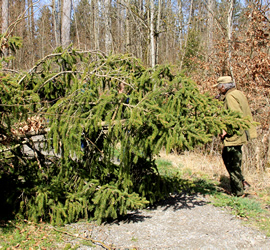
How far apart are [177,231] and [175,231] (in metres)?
0.03

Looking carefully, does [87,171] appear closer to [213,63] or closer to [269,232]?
[269,232]

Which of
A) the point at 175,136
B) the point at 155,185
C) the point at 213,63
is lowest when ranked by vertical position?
the point at 155,185

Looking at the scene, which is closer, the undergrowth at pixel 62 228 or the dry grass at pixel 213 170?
the undergrowth at pixel 62 228

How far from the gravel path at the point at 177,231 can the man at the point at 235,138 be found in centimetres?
69

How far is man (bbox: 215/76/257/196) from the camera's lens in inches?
187

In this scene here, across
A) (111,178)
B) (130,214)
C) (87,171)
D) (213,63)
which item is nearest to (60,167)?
(87,171)

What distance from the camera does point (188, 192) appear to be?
5238mm

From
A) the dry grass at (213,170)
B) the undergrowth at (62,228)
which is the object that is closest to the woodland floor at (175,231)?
the undergrowth at (62,228)

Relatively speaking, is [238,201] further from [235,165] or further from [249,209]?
[235,165]

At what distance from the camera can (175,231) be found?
3.85m

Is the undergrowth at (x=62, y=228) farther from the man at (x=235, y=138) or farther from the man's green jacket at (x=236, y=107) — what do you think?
the man's green jacket at (x=236, y=107)

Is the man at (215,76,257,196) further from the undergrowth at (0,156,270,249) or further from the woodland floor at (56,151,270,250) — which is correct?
the woodland floor at (56,151,270,250)

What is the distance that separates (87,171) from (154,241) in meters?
1.36

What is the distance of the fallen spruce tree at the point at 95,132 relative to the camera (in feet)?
11.7
